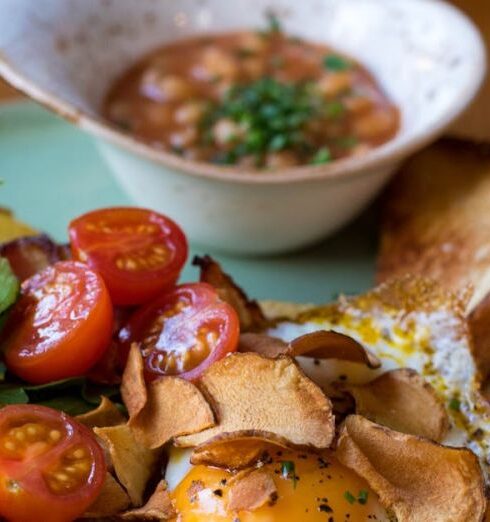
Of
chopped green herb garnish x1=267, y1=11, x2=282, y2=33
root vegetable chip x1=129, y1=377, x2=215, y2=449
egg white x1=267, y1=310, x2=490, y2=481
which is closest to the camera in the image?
root vegetable chip x1=129, y1=377, x2=215, y2=449

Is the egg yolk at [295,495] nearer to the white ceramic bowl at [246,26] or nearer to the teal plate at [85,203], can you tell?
the white ceramic bowl at [246,26]

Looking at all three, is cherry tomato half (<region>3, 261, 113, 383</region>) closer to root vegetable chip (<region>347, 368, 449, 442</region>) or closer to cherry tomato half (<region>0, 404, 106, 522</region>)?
cherry tomato half (<region>0, 404, 106, 522</region>)

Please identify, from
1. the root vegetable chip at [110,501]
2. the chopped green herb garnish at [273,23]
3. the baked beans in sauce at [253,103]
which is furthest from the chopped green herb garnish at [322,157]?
the root vegetable chip at [110,501]

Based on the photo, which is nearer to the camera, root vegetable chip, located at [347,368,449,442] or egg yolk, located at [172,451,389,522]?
egg yolk, located at [172,451,389,522]

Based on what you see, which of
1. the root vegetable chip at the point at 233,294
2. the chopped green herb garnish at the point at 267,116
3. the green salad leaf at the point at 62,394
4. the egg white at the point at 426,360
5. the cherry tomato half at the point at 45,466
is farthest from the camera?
the chopped green herb garnish at the point at 267,116

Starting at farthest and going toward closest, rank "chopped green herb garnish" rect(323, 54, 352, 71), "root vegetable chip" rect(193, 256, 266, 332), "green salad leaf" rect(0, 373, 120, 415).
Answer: "chopped green herb garnish" rect(323, 54, 352, 71) → "root vegetable chip" rect(193, 256, 266, 332) → "green salad leaf" rect(0, 373, 120, 415)

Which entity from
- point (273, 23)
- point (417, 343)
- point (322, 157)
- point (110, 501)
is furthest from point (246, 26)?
point (110, 501)

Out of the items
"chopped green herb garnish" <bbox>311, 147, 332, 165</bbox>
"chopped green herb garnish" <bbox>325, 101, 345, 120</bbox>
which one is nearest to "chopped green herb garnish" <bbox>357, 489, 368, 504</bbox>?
"chopped green herb garnish" <bbox>311, 147, 332, 165</bbox>

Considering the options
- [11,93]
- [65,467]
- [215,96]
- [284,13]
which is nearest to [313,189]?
[215,96]
